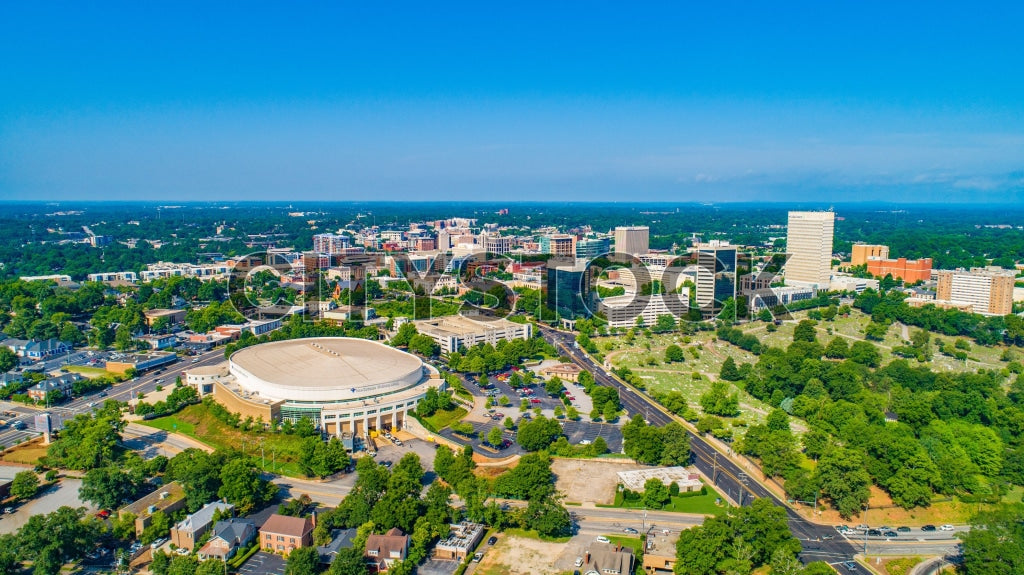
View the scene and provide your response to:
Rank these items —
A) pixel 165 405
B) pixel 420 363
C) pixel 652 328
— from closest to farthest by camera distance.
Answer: pixel 165 405, pixel 420 363, pixel 652 328

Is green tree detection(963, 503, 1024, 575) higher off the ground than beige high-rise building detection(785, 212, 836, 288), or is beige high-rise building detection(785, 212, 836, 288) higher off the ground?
beige high-rise building detection(785, 212, 836, 288)

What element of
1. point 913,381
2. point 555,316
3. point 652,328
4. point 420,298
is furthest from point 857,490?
point 420,298

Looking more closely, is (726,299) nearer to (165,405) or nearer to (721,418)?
(721,418)

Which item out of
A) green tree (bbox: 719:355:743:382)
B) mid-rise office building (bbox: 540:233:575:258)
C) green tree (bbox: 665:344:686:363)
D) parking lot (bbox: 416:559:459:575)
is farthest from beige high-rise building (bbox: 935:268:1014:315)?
parking lot (bbox: 416:559:459:575)

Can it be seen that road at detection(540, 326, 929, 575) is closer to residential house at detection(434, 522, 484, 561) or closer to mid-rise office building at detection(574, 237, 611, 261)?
residential house at detection(434, 522, 484, 561)

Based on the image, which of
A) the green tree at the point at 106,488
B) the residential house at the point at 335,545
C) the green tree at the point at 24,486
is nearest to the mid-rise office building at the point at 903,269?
the residential house at the point at 335,545

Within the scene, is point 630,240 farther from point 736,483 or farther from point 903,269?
point 736,483
